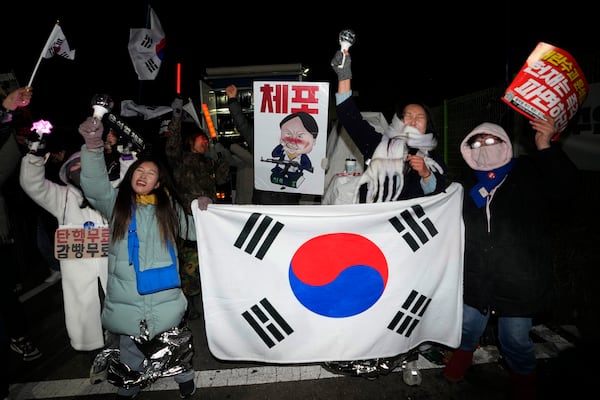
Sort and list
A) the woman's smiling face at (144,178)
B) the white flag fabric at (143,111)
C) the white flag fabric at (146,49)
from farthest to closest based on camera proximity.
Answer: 1. the white flag fabric at (146,49)
2. the white flag fabric at (143,111)
3. the woman's smiling face at (144,178)

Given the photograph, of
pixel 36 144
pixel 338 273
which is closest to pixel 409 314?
pixel 338 273

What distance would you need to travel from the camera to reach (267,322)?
7.62ft

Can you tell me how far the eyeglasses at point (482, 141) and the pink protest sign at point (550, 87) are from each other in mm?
225

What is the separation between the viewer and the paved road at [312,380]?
2.43 metres

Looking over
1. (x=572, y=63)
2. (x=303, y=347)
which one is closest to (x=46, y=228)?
(x=303, y=347)

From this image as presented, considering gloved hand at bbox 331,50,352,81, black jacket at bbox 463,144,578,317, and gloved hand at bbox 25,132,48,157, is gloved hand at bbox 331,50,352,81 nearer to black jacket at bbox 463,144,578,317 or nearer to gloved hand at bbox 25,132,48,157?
black jacket at bbox 463,144,578,317

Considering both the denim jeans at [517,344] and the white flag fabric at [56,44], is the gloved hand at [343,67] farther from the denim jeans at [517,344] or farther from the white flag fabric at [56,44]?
the white flag fabric at [56,44]

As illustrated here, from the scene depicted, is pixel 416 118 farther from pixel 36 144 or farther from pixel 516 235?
pixel 36 144

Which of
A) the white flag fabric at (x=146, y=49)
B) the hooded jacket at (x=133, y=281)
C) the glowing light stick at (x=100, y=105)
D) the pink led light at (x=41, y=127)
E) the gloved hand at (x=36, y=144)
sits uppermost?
the white flag fabric at (x=146, y=49)

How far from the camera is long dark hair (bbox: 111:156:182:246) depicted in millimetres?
2152

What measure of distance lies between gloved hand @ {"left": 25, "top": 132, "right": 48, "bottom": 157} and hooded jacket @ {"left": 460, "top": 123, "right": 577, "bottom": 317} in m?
3.04

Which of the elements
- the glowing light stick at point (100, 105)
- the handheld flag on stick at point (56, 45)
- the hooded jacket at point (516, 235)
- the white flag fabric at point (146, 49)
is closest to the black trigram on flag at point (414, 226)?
the hooded jacket at point (516, 235)

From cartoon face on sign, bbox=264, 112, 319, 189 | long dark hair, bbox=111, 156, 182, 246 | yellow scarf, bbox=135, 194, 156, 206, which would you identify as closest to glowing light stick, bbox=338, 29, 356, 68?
cartoon face on sign, bbox=264, 112, 319, 189

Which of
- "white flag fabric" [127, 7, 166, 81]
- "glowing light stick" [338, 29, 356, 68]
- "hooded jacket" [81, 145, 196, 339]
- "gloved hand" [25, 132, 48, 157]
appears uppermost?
"white flag fabric" [127, 7, 166, 81]
